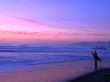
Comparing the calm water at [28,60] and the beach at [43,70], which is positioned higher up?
the calm water at [28,60]

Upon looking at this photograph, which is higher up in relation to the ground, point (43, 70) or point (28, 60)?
point (28, 60)

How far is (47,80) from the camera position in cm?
1454

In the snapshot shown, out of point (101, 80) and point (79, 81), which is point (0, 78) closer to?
point (79, 81)

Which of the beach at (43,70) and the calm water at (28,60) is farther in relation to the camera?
the calm water at (28,60)

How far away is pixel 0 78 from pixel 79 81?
4.36 metres

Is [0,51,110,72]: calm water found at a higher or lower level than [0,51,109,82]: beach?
higher

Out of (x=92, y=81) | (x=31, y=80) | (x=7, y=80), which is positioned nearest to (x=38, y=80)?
(x=31, y=80)

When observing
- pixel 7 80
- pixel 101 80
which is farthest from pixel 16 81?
pixel 101 80

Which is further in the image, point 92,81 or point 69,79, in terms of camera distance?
point 69,79

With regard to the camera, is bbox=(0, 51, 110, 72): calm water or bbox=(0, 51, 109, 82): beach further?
bbox=(0, 51, 110, 72): calm water

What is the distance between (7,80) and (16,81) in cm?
64

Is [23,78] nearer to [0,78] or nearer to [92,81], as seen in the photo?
[0,78]

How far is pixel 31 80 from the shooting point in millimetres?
14547

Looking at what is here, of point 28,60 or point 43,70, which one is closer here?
point 43,70
